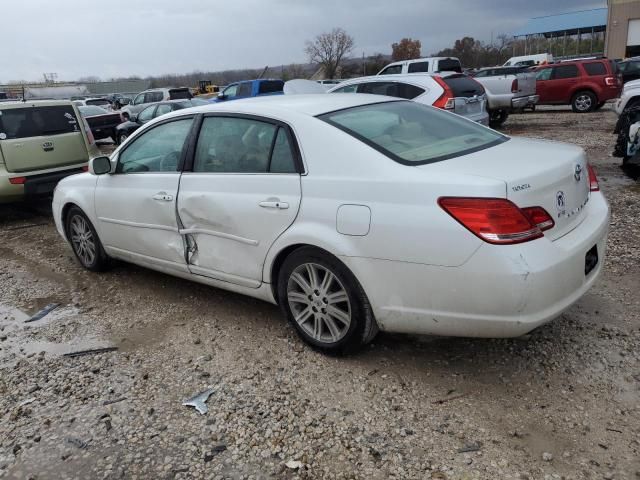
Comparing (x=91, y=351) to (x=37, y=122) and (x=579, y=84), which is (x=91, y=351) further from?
(x=579, y=84)

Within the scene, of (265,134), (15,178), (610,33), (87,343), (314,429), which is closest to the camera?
(314,429)

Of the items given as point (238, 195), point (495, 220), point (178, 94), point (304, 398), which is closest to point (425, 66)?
point (178, 94)

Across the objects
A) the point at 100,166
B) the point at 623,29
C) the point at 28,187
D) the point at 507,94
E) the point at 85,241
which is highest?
the point at 623,29

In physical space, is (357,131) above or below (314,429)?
above

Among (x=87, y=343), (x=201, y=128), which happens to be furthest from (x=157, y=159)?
(x=87, y=343)

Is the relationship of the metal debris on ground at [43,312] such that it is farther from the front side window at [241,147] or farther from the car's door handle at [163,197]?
the front side window at [241,147]

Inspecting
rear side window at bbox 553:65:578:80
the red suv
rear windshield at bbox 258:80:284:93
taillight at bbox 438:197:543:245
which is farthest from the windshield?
taillight at bbox 438:197:543:245

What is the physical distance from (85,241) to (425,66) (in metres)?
13.3

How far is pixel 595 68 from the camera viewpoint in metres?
17.9

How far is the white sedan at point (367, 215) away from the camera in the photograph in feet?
8.81

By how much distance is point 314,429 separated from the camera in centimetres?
281

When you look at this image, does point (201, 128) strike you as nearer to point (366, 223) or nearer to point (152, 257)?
point (152, 257)

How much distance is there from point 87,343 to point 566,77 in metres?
18.5

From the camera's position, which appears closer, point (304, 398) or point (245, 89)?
point (304, 398)
